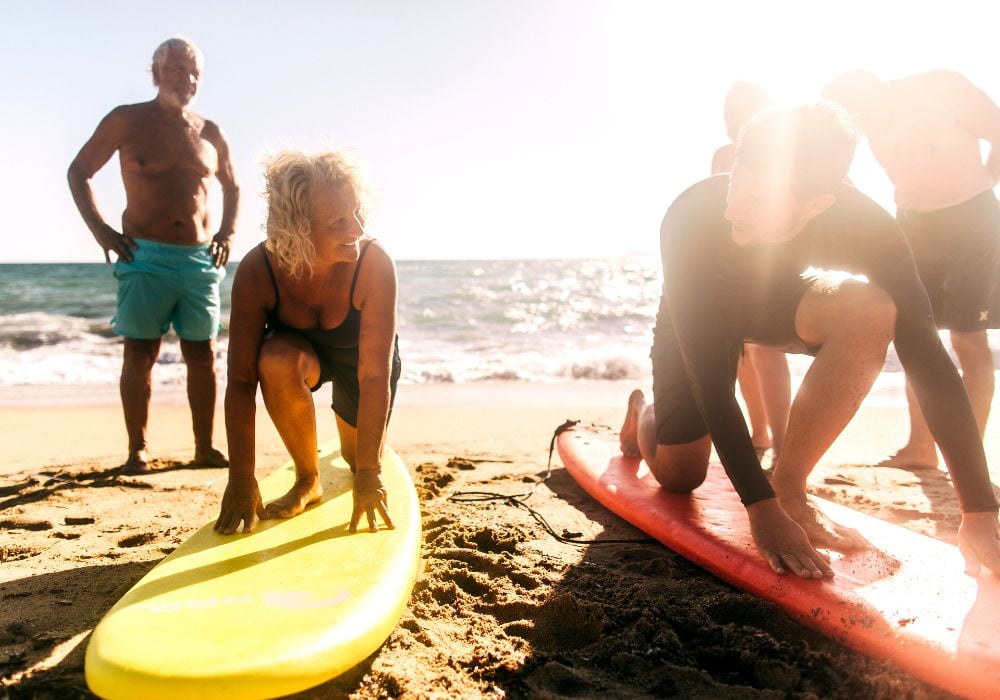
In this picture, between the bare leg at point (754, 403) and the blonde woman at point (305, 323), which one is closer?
the blonde woman at point (305, 323)

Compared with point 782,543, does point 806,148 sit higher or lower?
higher

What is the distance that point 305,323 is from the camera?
2.61 meters

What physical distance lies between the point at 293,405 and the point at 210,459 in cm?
170

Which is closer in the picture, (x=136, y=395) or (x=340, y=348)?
(x=340, y=348)

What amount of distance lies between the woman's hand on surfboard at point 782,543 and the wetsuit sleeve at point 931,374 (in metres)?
0.46

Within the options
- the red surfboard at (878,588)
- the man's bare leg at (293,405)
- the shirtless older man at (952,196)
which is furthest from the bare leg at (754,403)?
the man's bare leg at (293,405)

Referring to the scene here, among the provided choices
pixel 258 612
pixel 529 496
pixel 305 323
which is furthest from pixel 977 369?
pixel 258 612

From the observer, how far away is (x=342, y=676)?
1621mm

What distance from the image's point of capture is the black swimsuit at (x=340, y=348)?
8.41ft

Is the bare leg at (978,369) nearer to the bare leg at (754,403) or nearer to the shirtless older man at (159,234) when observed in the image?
the bare leg at (754,403)

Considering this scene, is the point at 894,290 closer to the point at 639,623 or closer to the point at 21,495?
the point at 639,623

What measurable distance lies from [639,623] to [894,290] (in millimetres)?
1293

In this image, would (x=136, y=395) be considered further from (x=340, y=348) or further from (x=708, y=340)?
(x=708, y=340)

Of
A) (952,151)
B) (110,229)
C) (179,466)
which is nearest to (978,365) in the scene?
(952,151)
